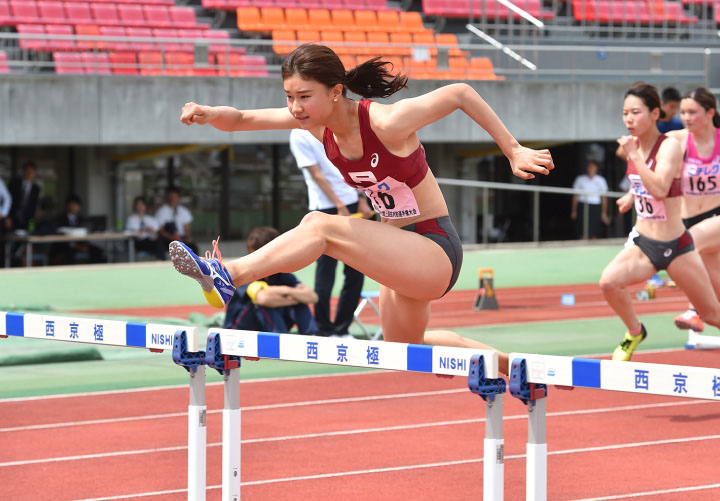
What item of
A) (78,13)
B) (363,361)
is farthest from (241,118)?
(78,13)

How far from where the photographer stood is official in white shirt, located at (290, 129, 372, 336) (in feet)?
27.5

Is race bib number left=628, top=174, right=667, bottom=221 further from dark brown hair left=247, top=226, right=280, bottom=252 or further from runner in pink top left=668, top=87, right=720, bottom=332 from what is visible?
dark brown hair left=247, top=226, right=280, bottom=252

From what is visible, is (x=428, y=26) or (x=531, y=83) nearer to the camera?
(x=531, y=83)

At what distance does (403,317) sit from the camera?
4.54 m

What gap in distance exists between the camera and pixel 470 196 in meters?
20.3

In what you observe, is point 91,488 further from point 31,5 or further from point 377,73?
point 31,5

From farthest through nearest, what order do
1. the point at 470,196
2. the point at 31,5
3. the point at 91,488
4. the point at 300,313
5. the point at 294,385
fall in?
the point at 470,196 → the point at 31,5 → the point at 300,313 → the point at 294,385 → the point at 91,488

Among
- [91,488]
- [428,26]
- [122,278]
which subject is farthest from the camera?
[428,26]

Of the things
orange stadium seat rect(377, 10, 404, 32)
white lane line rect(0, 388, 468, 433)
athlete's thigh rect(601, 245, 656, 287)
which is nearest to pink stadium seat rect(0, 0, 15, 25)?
orange stadium seat rect(377, 10, 404, 32)

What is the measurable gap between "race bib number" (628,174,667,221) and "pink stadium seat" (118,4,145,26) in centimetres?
1407

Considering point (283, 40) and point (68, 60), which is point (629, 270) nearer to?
point (68, 60)

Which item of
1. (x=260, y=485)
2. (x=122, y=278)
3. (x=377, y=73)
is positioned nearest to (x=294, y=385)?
(x=260, y=485)

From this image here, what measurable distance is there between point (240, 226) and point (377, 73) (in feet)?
55.0

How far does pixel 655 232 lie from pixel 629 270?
0.95ft
